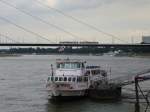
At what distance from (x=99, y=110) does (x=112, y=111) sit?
1.32 meters

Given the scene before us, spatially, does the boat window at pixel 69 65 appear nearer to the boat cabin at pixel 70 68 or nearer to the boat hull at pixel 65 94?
the boat cabin at pixel 70 68

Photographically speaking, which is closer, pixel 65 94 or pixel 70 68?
pixel 65 94

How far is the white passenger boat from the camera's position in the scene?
51.2m

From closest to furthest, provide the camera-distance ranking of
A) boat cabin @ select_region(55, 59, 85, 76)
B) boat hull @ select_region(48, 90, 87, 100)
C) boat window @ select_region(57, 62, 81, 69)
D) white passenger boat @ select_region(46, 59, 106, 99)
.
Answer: white passenger boat @ select_region(46, 59, 106, 99), boat hull @ select_region(48, 90, 87, 100), boat cabin @ select_region(55, 59, 85, 76), boat window @ select_region(57, 62, 81, 69)

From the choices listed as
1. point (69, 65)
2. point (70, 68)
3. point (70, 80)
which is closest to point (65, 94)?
point (70, 80)

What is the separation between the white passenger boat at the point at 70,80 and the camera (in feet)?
168

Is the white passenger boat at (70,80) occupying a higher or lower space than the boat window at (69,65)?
lower

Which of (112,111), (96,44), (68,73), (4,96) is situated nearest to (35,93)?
(4,96)

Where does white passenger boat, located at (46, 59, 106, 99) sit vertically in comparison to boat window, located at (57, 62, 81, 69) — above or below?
below

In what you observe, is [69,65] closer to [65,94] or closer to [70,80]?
[70,80]

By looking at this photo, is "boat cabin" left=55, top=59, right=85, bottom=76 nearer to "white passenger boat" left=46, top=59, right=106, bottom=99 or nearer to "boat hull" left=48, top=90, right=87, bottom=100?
"white passenger boat" left=46, top=59, right=106, bottom=99

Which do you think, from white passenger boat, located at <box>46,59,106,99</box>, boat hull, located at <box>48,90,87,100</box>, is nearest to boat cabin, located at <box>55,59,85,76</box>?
white passenger boat, located at <box>46,59,106,99</box>

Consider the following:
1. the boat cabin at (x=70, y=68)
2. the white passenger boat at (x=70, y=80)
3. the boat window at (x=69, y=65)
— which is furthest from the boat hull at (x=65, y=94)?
the boat window at (x=69, y=65)

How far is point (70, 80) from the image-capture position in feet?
171
